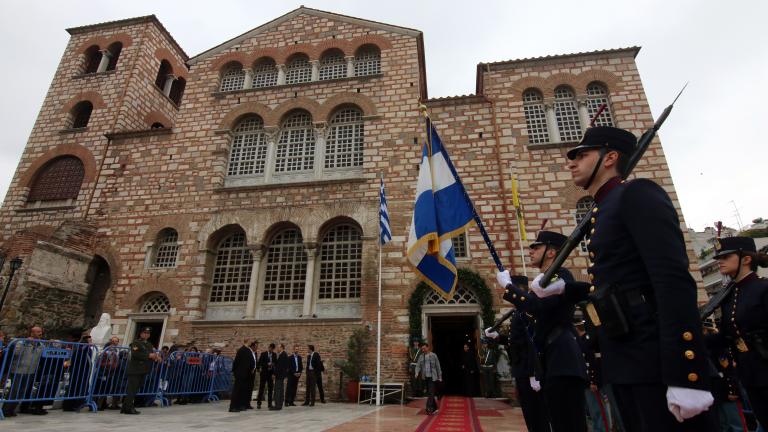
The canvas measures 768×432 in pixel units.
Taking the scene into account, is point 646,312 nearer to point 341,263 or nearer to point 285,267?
point 341,263

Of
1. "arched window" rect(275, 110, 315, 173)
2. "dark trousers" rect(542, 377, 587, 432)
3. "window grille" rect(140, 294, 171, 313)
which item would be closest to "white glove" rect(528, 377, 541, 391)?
"dark trousers" rect(542, 377, 587, 432)

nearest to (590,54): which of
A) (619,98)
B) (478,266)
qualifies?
(619,98)

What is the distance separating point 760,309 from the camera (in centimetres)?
350

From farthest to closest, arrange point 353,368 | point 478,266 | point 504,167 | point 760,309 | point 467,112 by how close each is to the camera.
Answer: point 467,112 < point 504,167 < point 478,266 < point 353,368 < point 760,309

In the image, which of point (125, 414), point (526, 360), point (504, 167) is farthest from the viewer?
point (504, 167)

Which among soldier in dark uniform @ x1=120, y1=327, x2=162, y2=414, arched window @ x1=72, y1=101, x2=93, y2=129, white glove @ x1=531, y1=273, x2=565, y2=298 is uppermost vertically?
arched window @ x1=72, y1=101, x2=93, y2=129

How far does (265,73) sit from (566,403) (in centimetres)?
1750

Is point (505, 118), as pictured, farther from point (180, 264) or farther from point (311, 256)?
point (180, 264)

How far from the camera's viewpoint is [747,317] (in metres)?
3.54

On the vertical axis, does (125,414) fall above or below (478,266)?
below

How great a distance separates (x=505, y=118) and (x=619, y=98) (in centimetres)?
392

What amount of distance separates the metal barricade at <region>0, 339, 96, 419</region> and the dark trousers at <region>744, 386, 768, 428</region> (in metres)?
9.75

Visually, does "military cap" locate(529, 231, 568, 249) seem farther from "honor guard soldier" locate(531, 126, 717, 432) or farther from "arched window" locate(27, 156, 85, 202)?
"arched window" locate(27, 156, 85, 202)

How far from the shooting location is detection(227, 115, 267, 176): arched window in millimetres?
15938
